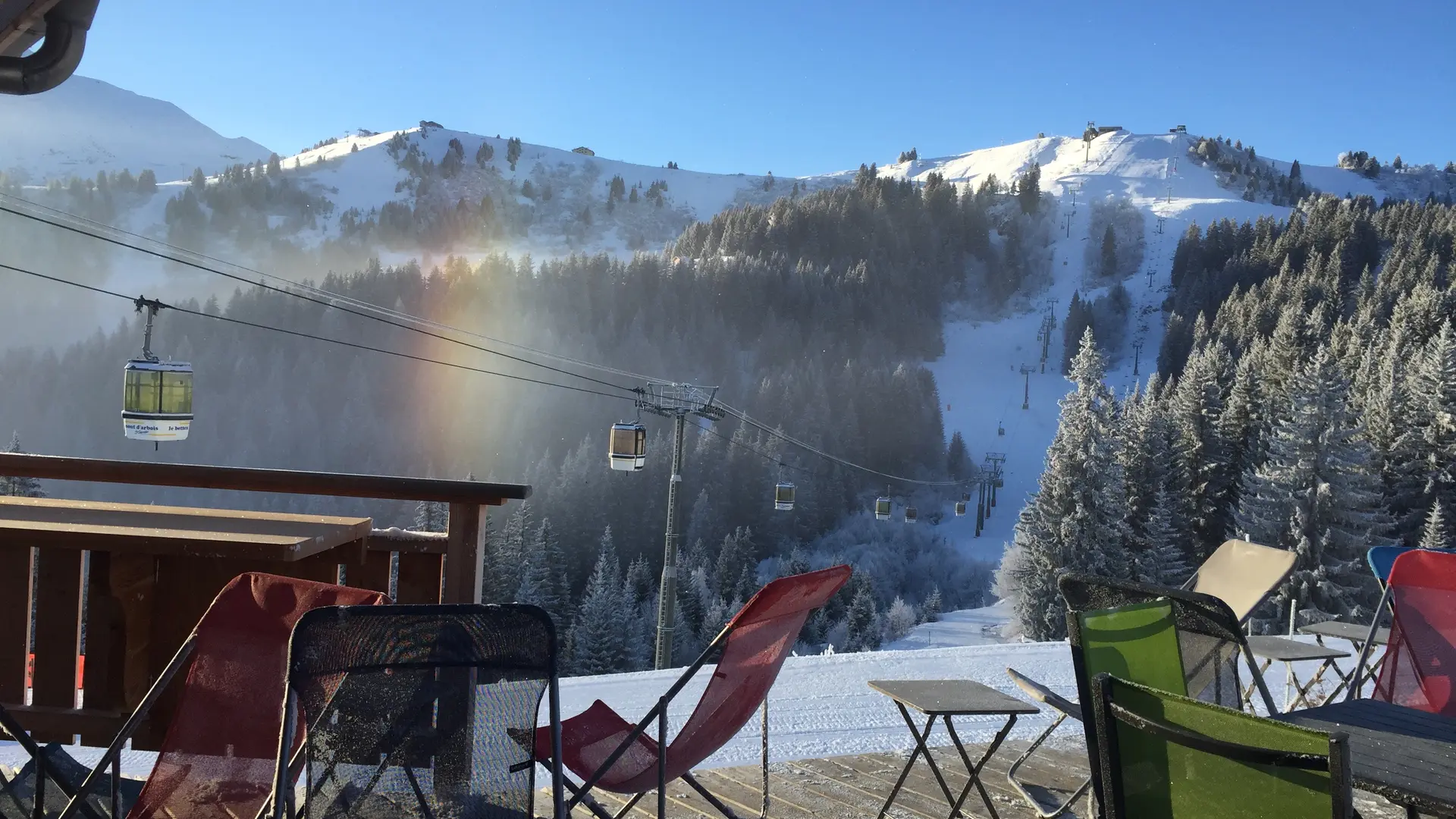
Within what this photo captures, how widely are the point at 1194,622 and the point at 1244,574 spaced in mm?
1475

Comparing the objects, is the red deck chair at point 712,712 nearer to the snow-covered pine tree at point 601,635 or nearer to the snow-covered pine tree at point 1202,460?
the snow-covered pine tree at point 601,635

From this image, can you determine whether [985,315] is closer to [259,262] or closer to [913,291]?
[913,291]

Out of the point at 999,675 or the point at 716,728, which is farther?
the point at 999,675

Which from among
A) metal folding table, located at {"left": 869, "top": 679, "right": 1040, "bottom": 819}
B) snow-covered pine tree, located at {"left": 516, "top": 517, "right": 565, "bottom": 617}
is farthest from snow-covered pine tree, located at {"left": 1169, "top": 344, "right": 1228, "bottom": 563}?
metal folding table, located at {"left": 869, "top": 679, "right": 1040, "bottom": 819}

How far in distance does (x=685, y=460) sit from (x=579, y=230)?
51.9 metres

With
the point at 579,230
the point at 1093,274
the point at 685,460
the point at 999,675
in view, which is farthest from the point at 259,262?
the point at 999,675

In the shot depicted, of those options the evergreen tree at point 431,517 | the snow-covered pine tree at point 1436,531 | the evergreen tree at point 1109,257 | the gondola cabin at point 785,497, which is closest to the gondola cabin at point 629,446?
the gondola cabin at point 785,497

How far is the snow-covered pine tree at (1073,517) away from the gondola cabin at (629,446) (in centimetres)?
1386

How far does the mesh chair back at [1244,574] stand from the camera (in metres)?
2.90

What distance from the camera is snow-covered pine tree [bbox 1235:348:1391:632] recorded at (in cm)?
2189

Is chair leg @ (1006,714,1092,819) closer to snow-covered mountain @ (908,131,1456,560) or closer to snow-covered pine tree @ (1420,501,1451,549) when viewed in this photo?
snow-covered pine tree @ (1420,501,1451,549)

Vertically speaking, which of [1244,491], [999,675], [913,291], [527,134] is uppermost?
[527,134]

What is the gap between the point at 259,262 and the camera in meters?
77.6

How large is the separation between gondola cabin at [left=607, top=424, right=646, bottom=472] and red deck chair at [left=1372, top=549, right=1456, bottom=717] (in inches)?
Answer: 484
